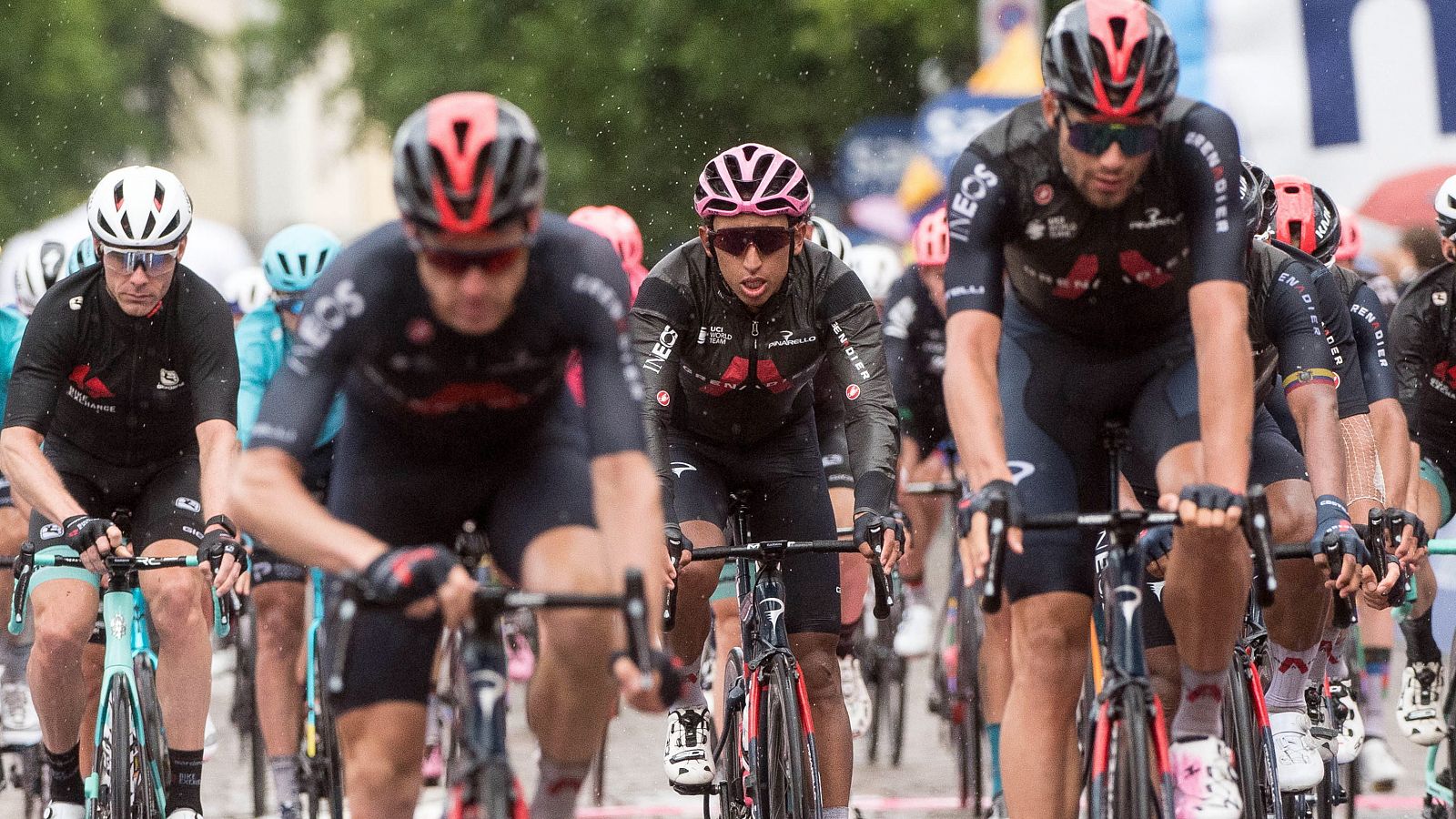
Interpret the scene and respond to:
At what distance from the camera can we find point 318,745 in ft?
28.8

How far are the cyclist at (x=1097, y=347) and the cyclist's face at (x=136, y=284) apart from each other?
10.5 ft

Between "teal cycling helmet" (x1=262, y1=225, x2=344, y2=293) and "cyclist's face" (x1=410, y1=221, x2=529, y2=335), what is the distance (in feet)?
15.0

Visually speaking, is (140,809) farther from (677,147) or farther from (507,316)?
(677,147)

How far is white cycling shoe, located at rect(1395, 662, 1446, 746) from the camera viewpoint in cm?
854

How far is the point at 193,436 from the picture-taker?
824cm

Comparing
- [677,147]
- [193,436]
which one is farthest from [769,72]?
[193,436]

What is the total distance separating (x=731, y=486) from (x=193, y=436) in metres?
2.09

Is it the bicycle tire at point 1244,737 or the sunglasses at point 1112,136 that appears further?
the bicycle tire at point 1244,737

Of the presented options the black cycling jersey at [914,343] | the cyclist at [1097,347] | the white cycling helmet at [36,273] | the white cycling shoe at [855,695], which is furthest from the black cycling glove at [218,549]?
the black cycling jersey at [914,343]

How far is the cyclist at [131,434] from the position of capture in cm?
760

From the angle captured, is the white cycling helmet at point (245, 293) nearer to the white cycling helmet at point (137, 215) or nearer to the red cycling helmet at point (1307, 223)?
the white cycling helmet at point (137, 215)

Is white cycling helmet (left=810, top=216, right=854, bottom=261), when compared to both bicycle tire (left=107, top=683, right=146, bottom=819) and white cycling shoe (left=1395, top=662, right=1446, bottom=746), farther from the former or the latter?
bicycle tire (left=107, top=683, right=146, bottom=819)

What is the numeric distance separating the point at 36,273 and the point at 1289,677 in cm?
629

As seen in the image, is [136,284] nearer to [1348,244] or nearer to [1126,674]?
[1126,674]
